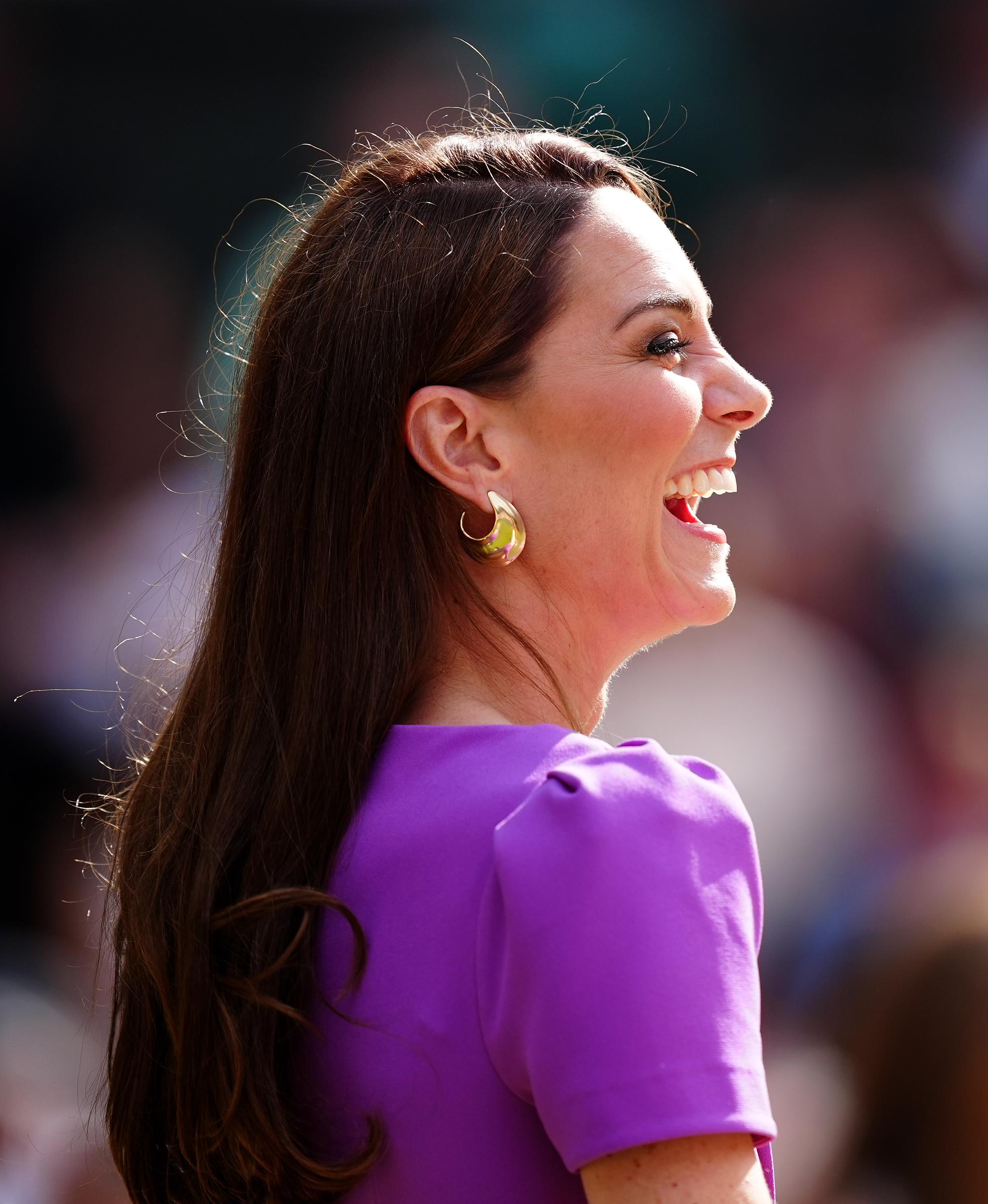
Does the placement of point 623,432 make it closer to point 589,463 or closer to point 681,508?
point 589,463

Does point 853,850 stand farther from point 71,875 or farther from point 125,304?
point 125,304

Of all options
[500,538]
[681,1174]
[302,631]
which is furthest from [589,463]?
[681,1174]

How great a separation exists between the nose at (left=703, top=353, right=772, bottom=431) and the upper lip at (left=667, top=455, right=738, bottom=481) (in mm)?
47

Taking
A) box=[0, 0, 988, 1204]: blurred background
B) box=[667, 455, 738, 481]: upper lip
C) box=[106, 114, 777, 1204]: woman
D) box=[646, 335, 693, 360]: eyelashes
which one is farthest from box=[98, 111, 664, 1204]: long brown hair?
box=[0, 0, 988, 1204]: blurred background

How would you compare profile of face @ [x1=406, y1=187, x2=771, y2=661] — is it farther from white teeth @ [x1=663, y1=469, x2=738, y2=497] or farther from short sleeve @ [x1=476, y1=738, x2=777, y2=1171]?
short sleeve @ [x1=476, y1=738, x2=777, y2=1171]

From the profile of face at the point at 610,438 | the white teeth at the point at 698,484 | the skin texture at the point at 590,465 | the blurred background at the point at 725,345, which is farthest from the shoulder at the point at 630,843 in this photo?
the blurred background at the point at 725,345

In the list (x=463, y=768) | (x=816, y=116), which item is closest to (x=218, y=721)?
(x=463, y=768)

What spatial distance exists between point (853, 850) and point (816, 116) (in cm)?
246

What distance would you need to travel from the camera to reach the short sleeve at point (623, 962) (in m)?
0.98

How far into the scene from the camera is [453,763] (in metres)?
1.20

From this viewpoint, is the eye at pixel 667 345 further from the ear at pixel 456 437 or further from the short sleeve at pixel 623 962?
the short sleeve at pixel 623 962

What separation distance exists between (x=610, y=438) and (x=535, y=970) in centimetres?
64

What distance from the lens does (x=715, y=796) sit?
3.59 feet

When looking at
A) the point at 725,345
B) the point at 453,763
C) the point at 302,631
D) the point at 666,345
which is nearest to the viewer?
the point at 453,763
